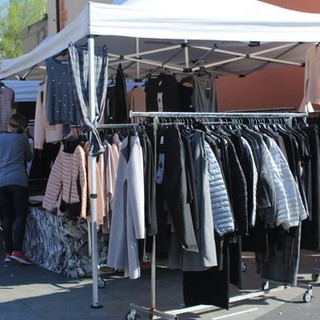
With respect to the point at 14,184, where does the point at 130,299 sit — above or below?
below

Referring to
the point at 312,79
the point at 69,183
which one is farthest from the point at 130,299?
the point at 312,79

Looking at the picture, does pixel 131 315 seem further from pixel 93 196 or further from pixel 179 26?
pixel 179 26

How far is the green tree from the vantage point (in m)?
33.0

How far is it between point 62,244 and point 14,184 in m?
1.08

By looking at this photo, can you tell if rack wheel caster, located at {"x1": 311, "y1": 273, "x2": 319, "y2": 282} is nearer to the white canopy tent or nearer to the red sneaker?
the white canopy tent

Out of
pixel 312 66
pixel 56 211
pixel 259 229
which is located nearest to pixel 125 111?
pixel 56 211

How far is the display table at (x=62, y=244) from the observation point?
6324 millimetres

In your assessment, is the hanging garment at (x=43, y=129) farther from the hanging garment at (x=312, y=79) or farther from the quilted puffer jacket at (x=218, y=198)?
the hanging garment at (x=312, y=79)

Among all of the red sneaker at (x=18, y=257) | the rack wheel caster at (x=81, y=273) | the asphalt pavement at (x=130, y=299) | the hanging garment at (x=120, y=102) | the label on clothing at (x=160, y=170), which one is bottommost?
the asphalt pavement at (x=130, y=299)

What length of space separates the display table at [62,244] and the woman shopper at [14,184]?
23 cm

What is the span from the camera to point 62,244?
6406 mm

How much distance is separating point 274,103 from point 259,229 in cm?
472

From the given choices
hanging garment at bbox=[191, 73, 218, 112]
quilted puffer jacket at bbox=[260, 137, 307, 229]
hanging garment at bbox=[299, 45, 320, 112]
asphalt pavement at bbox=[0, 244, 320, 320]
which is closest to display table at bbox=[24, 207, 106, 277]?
asphalt pavement at bbox=[0, 244, 320, 320]

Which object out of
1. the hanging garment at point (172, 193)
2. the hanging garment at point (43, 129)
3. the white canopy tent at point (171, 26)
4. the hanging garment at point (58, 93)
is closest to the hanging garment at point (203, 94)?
the white canopy tent at point (171, 26)
